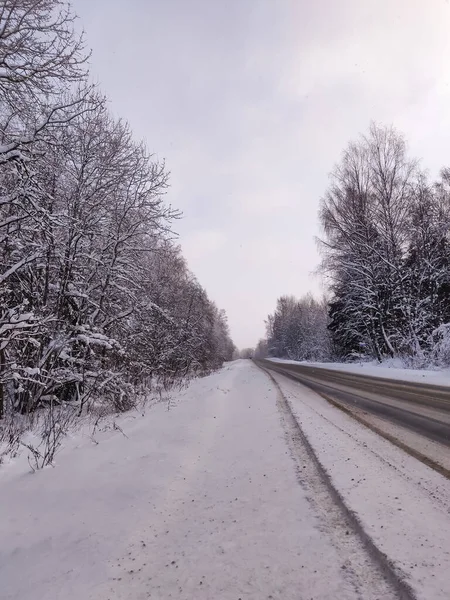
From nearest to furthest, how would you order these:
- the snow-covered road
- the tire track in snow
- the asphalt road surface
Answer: the tire track in snow < the snow-covered road < the asphalt road surface

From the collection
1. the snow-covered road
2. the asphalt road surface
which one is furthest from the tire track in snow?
the asphalt road surface

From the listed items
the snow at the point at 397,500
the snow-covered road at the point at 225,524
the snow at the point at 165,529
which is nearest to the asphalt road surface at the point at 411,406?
the snow at the point at 397,500

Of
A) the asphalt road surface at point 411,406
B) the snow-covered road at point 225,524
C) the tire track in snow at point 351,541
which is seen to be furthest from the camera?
the asphalt road surface at point 411,406

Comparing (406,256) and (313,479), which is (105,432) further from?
(406,256)

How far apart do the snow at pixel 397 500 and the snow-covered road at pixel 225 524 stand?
0.5 inches

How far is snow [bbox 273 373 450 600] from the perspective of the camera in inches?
79.5

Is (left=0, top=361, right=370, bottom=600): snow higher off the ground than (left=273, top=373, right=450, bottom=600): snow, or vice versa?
(left=273, top=373, right=450, bottom=600): snow

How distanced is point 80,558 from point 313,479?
2.16 metres

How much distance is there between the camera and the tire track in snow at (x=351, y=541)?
187 centimetres

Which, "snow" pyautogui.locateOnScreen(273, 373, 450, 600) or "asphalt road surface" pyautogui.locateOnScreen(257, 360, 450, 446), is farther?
"asphalt road surface" pyautogui.locateOnScreen(257, 360, 450, 446)

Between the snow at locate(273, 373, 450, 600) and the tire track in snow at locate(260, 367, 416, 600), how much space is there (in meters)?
0.05

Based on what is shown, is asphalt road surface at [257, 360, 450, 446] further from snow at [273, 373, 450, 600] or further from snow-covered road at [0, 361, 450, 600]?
snow-covered road at [0, 361, 450, 600]

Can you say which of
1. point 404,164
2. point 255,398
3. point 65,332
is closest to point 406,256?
point 404,164

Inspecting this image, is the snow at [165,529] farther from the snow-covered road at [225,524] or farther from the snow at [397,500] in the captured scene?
the snow at [397,500]
